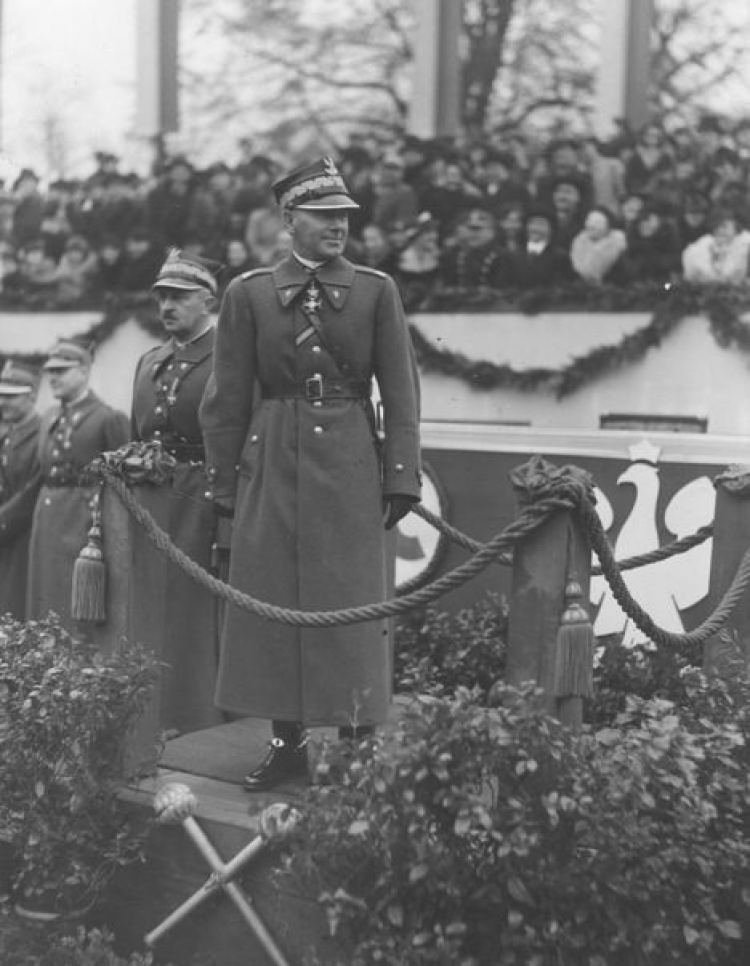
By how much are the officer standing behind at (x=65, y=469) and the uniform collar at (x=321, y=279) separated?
79.3 inches

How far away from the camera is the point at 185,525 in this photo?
505 cm

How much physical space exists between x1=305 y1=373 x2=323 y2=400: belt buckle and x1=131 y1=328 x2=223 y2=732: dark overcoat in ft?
2.84

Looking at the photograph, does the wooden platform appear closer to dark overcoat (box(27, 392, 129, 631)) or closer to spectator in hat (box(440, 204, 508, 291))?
dark overcoat (box(27, 392, 129, 631))

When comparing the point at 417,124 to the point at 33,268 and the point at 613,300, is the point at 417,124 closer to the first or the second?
the point at 613,300

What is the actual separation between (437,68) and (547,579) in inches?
234

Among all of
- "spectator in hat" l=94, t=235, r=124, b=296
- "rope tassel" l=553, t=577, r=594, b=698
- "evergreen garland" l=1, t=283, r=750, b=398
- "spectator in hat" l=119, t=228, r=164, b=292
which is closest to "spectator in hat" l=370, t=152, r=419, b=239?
"evergreen garland" l=1, t=283, r=750, b=398

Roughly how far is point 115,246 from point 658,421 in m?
4.30

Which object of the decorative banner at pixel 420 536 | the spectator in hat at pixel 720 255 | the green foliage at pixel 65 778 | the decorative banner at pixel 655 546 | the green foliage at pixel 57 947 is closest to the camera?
the green foliage at pixel 57 947

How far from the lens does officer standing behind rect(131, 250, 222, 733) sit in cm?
504

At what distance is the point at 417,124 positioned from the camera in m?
9.05

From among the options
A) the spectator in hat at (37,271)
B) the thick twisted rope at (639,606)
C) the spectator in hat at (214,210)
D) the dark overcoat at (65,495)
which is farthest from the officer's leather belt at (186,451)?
the spectator in hat at (37,271)

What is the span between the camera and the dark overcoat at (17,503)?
664 cm

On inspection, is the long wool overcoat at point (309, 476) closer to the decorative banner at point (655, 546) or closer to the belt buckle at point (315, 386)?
the belt buckle at point (315, 386)

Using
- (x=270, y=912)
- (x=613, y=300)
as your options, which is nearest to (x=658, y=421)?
(x=613, y=300)
